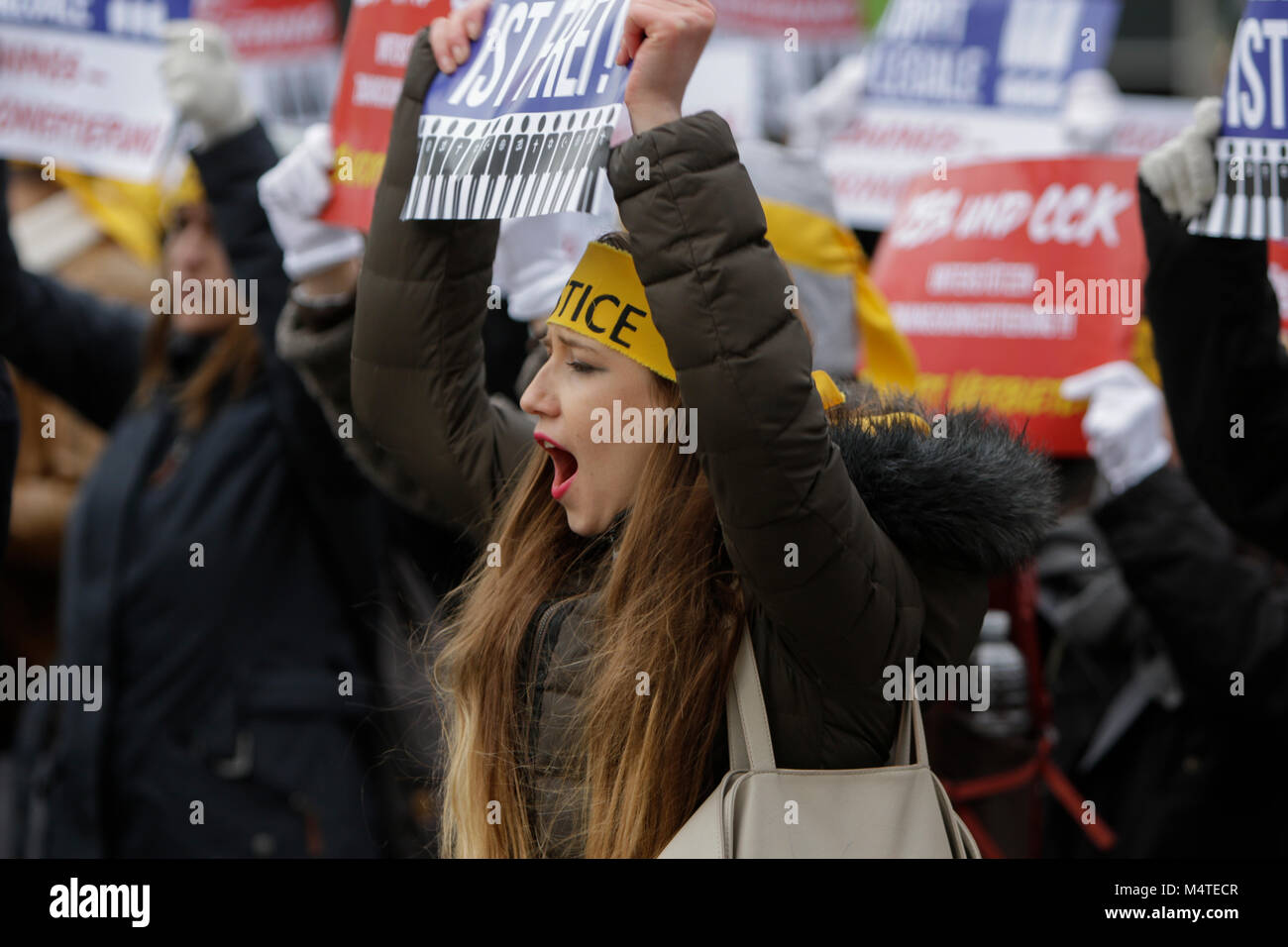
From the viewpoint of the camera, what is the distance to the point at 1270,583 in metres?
3.48

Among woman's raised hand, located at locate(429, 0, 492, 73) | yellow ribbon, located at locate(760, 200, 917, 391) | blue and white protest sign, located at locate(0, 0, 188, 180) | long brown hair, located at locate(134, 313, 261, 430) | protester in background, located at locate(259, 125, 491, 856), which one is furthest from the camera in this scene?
blue and white protest sign, located at locate(0, 0, 188, 180)

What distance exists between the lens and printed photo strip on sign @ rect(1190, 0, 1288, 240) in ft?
8.41

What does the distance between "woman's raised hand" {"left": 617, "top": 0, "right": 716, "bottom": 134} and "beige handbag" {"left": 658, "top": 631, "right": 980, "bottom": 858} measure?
2.33ft

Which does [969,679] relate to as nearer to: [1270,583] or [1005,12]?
[1270,583]

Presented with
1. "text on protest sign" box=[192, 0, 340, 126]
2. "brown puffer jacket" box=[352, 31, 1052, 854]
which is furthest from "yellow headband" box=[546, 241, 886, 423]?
"text on protest sign" box=[192, 0, 340, 126]

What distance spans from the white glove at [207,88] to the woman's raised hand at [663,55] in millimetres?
1635

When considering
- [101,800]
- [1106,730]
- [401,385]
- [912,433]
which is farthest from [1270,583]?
[101,800]

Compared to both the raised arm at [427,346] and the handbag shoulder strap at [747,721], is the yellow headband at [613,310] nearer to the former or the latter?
the raised arm at [427,346]

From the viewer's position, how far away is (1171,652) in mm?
3375

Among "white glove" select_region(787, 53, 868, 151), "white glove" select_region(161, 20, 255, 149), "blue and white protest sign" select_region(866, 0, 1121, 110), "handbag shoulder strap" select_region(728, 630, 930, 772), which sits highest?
"blue and white protest sign" select_region(866, 0, 1121, 110)

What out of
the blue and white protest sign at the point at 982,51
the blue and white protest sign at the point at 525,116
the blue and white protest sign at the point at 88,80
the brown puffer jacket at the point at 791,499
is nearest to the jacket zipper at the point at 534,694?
the brown puffer jacket at the point at 791,499

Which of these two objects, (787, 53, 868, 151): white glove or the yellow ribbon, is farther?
(787, 53, 868, 151): white glove

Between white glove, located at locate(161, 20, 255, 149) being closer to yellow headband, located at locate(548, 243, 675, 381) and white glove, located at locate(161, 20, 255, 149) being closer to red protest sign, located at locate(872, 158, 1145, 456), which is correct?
yellow headband, located at locate(548, 243, 675, 381)
